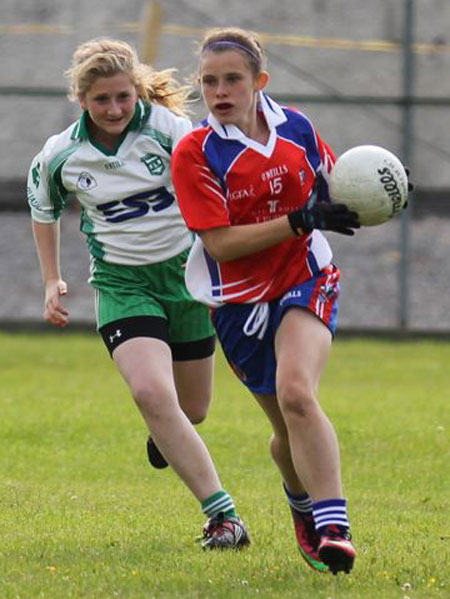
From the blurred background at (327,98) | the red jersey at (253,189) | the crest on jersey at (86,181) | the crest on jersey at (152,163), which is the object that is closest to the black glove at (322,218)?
the red jersey at (253,189)

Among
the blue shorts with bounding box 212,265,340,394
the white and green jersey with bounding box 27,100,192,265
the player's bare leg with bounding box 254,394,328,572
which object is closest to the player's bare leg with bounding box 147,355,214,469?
the white and green jersey with bounding box 27,100,192,265

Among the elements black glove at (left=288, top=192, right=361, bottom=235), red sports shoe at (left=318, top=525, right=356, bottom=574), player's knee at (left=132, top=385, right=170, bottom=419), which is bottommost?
red sports shoe at (left=318, top=525, right=356, bottom=574)

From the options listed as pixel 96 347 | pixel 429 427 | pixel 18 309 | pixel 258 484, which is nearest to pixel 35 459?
pixel 258 484

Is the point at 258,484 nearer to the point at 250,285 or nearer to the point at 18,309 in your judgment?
the point at 250,285

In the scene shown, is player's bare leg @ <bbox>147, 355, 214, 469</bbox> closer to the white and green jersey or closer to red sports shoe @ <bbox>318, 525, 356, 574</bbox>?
the white and green jersey

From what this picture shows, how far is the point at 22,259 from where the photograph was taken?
66.8 feet

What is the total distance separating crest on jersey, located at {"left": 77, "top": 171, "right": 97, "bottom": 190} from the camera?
7137 millimetres

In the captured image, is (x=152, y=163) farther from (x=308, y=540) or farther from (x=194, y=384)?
(x=308, y=540)

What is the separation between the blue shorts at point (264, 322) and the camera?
19.9 ft

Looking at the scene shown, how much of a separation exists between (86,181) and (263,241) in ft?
4.95

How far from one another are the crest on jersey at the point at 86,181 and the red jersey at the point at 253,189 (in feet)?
3.40

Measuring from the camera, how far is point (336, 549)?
5.68 meters

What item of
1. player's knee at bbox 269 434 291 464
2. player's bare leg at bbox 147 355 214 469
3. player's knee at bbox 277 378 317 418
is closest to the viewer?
player's knee at bbox 277 378 317 418

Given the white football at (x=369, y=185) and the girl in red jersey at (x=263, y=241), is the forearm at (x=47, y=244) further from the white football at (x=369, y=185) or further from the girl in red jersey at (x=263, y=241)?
the white football at (x=369, y=185)
